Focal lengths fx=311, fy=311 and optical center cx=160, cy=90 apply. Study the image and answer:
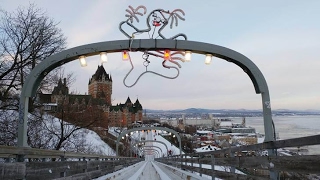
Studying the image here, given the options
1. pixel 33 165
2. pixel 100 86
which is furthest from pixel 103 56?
pixel 100 86

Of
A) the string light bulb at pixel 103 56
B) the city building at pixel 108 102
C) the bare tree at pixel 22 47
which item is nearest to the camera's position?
the string light bulb at pixel 103 56

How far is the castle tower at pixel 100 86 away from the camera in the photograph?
113m

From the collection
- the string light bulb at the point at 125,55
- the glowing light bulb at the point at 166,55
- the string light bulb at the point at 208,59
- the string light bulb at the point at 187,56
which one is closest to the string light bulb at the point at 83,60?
the string light bulb at the point at 125,55

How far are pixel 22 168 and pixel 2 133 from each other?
13.8 m

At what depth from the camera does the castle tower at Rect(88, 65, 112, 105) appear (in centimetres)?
11266

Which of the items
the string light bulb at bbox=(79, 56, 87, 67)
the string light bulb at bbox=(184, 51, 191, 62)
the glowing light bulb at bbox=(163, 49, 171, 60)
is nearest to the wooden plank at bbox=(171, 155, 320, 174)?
the string light bulb at bbox=(184, 51, 191, 62)

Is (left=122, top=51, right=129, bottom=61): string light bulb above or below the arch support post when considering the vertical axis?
above

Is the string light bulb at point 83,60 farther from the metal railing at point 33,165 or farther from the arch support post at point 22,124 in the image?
the metal railing at point 33,165

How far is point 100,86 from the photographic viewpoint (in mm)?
120625

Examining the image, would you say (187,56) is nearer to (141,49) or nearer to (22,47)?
(141,49)

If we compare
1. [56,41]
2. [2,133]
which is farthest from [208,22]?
[2,133]

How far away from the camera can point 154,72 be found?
25.5 ft

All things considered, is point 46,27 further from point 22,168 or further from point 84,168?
point 22,168

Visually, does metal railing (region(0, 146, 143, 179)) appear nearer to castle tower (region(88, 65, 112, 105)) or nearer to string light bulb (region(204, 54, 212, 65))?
string light bulb (region(204, 54, 212, 65))
